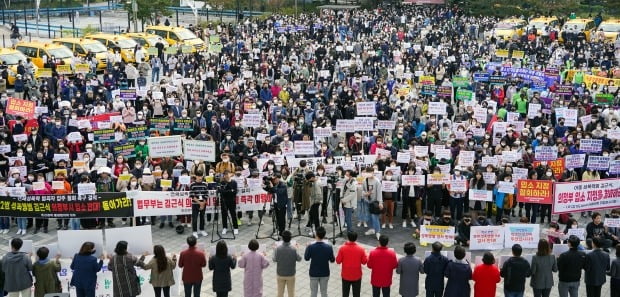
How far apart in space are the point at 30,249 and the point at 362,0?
5636cm

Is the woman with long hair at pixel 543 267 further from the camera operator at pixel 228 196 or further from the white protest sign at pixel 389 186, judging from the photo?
the camera operator at pixel 228 196

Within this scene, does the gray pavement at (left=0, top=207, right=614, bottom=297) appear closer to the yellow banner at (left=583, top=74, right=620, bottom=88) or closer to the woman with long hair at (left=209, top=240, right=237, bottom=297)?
the woman with long hair at (left=209, top=240, right=237, bottom=297)

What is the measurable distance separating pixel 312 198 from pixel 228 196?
1.79 metres

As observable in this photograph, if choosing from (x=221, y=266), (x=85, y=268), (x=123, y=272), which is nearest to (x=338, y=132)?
(x=221, y=266)

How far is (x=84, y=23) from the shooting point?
2319 inches

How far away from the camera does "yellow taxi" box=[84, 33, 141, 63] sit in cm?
3422

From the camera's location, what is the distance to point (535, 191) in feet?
49.1

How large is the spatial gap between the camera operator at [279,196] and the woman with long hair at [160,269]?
4266mm

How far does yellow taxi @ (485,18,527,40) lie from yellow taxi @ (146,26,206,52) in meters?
16.7

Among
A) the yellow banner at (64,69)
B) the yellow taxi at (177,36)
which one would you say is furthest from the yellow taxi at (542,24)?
the yellow banner at (64,69)

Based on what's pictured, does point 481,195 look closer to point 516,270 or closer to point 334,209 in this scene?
point 334,209

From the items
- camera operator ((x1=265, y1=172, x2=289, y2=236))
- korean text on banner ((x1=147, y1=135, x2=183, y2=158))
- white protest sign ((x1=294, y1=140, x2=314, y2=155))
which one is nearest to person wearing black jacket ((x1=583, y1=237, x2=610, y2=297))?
camera operator ((x1=265, y1=172, x2=289, y2=236))

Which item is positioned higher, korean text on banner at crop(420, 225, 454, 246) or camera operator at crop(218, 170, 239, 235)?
camera operator at crop(218, 170, 239, 235)

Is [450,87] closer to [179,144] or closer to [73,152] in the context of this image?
[179,144]
